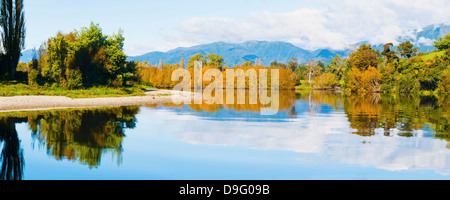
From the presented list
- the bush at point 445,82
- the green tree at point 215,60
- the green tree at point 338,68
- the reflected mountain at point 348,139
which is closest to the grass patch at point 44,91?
the reflected mountain at point 348,139

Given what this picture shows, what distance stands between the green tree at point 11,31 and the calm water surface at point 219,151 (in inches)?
961

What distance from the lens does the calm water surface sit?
8133 millimetres

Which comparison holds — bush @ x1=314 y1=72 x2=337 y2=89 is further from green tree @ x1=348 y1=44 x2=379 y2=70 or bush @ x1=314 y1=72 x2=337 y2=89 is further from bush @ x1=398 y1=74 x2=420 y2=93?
bush @ x1=398 y1=74 x2=420 y2=93

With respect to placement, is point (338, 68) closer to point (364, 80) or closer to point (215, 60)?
point (215, 60)

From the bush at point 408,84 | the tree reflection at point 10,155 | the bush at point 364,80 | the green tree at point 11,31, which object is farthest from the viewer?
the bush at point 364,80

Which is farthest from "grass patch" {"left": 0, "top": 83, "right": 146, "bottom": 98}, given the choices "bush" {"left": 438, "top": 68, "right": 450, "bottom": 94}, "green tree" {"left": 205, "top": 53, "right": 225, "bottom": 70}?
"green tree" {"left": 205, "top": 53, "right": 225, "bottom": 70}

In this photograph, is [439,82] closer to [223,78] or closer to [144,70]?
[223,78]

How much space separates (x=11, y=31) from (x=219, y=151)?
35.6 meters

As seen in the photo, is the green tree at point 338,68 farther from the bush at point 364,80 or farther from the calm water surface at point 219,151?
the calm water surface at point 219,151

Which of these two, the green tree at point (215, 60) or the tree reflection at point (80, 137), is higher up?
the green tree at point (215, 60)

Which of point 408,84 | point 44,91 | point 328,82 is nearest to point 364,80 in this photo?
point 408,84

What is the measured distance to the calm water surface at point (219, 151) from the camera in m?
8.13
